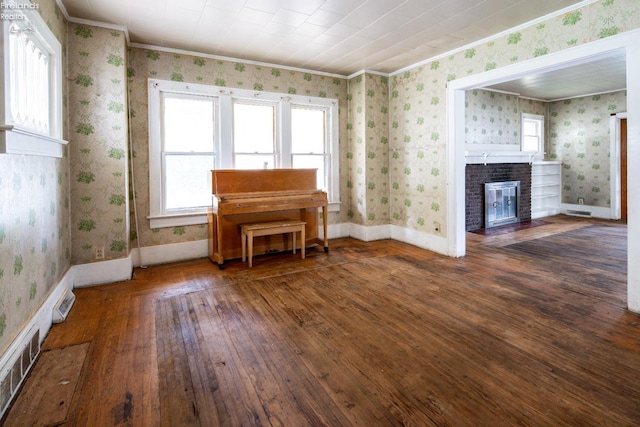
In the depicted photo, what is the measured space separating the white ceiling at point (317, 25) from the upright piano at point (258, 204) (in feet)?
4.98

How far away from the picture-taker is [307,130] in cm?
533

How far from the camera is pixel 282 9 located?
3.20 metres

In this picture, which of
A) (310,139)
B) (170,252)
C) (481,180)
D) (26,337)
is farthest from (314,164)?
(26,337)

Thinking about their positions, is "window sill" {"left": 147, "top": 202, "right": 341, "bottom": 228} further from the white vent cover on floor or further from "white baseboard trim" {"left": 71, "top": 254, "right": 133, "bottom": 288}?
the white vent cover on floor

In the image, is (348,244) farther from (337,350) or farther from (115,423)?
(115,423)

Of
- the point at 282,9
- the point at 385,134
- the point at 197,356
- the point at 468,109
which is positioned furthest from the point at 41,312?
the point at 468,109

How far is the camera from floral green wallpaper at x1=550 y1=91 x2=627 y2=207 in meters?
7.33

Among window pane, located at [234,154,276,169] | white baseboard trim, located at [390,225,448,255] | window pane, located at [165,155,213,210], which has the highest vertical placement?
window pane, located at [234,154,276,169]

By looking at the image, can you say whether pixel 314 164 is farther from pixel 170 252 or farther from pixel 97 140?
pixel 97 140

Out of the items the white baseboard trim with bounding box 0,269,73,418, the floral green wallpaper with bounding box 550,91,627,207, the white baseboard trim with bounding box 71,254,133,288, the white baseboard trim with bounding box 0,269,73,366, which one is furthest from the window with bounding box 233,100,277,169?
the floral green wallpaper with bounding box 550,91,627,207

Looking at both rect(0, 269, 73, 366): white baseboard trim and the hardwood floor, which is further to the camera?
rect(0, 269, 73, 366): white baseboard trim

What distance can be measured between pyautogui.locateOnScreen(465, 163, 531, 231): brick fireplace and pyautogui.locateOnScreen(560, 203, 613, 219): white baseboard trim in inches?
68.8

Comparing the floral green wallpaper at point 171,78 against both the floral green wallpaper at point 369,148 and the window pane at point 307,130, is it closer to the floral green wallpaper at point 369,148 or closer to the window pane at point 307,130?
the window pane at point 307,130

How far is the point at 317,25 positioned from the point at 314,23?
0.06m
